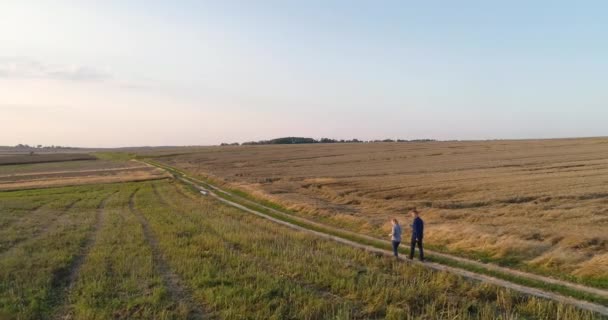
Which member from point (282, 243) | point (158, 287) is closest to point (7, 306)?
point (158, 287)

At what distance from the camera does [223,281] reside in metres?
12.5

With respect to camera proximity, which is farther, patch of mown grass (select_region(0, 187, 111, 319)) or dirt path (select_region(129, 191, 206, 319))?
patch of mown grass (select_region(0, 187, 111, 319))

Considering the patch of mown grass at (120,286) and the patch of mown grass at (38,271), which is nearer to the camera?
the patch of mown grass at (120,286)

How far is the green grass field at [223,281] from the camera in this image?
10.4 meters

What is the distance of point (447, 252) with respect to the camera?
1770cm

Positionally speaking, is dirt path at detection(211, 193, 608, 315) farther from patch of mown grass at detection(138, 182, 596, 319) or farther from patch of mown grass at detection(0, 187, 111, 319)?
patch of mown grass at detection(0, 187, 111, 319)

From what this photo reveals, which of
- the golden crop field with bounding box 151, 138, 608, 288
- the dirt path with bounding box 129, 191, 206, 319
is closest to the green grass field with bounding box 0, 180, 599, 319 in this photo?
the dirt path with bounding box 129, 191, 206, 319

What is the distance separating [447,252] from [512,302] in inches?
255

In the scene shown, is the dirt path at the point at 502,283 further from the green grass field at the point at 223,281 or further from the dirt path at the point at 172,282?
the dirt path at the point at 172,282

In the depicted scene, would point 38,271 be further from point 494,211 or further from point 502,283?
point 494,211

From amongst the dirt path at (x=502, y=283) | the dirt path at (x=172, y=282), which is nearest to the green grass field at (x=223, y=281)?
the dirt path at (x=172, y=282)

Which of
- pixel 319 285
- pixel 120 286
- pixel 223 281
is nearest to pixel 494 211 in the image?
pixel 319 285

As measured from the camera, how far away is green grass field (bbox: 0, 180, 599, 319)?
1045cm

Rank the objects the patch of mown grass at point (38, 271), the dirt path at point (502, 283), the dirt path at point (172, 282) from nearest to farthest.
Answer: the dirt path at point (172, 282) < the patch of mown grass at point (38, 271) < the dirt path at point (502, 283)
